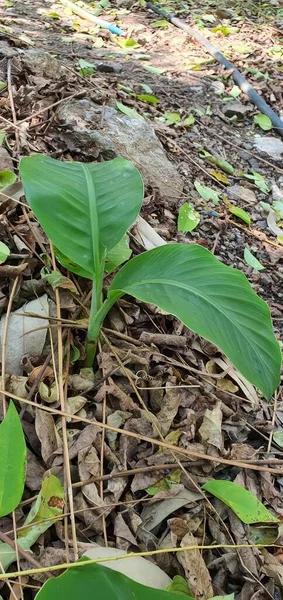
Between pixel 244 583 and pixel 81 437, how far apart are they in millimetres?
343

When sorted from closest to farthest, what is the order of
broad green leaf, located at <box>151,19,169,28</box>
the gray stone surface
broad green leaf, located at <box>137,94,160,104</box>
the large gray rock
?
1. the large gray rock
2. broad green leaf, located at <box>137,94,160,104</box>
3. the gray stone surface
4. broad green leaf, located at <box>151,19,169,28</box>

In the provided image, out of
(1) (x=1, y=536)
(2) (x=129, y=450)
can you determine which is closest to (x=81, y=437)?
(2) (x=129, y=450)

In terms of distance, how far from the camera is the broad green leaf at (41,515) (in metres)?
0.66

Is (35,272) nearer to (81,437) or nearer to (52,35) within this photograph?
(81,437)

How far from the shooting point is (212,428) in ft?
2.99

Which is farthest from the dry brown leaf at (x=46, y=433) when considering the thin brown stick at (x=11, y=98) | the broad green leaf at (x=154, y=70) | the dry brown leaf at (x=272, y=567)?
the broad green leaf at (x=154, y=70)

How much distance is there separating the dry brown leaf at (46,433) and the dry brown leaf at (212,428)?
273mm

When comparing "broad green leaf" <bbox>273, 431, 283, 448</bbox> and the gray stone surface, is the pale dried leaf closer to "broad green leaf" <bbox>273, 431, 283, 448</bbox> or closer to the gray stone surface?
"broad green leaf" <bbox>273, 431, 283, 448</bbox>

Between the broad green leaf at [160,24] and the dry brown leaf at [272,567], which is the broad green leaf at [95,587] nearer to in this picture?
the dry brown leaf at [272,567]

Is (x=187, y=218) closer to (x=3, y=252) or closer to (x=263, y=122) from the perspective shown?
(x=3, y=252)

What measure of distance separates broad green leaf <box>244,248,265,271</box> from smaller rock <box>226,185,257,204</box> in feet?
1.04

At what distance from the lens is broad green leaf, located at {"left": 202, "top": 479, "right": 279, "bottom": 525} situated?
2.61 ft

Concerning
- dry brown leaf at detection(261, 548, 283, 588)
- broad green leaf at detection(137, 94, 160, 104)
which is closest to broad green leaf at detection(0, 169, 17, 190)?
dry brown leaf at detection(261, 548, 283, 588)

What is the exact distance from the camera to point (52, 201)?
0.85 metres
